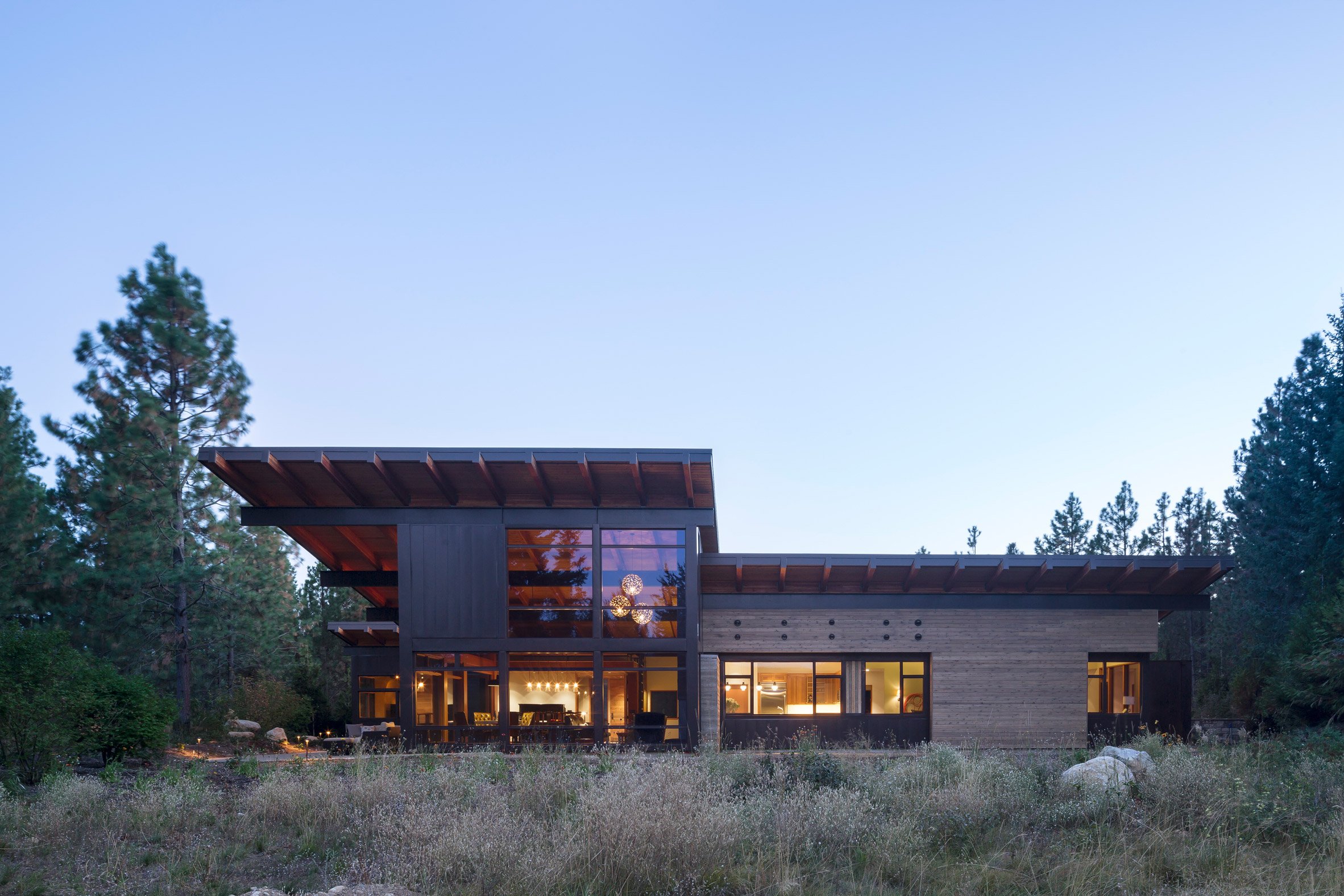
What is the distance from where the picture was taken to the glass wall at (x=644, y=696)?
1866 cm

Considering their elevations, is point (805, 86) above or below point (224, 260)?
above

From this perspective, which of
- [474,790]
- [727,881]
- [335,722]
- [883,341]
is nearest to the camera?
[727,881]

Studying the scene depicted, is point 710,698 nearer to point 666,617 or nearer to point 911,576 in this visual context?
point 666,617

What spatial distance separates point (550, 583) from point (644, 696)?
10.5ft

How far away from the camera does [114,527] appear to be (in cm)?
2373

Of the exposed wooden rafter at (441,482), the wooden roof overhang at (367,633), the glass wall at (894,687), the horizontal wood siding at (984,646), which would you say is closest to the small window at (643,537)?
the horizontal wood siding at (984,646)

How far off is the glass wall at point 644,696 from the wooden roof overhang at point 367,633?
4.74 metres

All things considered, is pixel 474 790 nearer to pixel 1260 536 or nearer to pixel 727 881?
pixel 727 881

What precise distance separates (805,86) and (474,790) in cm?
1760

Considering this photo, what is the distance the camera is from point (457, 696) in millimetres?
18625

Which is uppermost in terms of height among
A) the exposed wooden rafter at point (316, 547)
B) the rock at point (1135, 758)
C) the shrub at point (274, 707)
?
the exposed wooden rafter at point (316, 547)

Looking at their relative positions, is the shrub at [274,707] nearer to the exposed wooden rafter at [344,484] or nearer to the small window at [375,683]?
the small window at [375,683]

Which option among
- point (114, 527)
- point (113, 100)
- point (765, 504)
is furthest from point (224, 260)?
point (765, 504)

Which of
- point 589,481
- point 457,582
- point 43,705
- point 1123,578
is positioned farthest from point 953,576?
point 43,705
